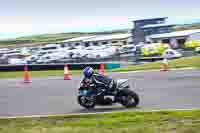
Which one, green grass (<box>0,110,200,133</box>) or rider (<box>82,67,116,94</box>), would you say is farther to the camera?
rider (<box>82,67,116,94</box>)

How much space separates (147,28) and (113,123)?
82.6 m

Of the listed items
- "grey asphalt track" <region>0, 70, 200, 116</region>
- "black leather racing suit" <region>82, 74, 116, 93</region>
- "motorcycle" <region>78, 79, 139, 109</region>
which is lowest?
"grey asphalt track" <region>0, 70, 200, 116</region>

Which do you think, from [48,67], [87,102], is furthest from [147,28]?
[87,102]

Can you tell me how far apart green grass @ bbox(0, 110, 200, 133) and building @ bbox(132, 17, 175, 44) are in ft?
243

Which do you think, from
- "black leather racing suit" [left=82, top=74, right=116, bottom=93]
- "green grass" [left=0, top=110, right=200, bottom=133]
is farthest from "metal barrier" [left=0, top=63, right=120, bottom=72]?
"green grass" [left=0, top=110, right=200, bottom=133]

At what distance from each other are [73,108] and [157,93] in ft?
12.0

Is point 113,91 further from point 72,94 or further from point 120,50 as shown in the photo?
point 120,50

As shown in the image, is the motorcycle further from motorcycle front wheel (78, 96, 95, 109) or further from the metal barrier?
the metal barrier

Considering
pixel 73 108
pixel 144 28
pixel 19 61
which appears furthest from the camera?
pixel 144 28

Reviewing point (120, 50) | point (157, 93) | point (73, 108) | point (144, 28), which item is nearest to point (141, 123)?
point (73, 108)

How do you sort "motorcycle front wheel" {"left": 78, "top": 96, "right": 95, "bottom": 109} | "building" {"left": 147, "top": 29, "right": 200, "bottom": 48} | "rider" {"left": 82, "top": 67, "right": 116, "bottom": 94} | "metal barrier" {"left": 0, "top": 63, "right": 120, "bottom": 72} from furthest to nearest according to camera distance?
"building" {"left": 147, "top": 29, "right": 200, "bottom": 48}
"metal barrier" {"left": 0, "top": 63, "right": 120, "bottom": 72}
"motorcycle front wheel" {"left": 78, "top": 96, "right": 95, "bottom": 109}
"rider" {"left": 82, "top": 67, "right": 116, "bottom": 94}

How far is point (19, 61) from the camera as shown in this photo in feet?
193

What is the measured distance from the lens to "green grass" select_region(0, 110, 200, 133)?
870 centimetres

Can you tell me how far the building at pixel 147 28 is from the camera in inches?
3436
